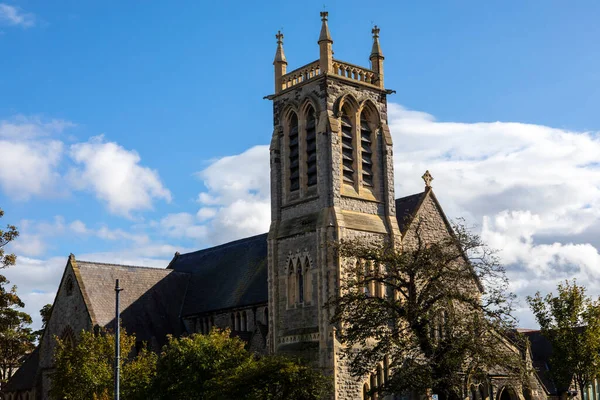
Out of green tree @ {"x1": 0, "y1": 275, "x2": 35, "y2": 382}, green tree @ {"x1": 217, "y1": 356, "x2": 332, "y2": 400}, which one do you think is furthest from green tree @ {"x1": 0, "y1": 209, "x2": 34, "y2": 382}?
green tree @ {"x1": 217, "y1": 356, "x2": 332, "y2": 400}

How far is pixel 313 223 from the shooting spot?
1690 inches

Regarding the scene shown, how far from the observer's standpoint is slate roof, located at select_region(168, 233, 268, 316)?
1953 inches

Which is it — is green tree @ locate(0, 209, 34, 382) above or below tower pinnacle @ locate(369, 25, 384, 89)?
below

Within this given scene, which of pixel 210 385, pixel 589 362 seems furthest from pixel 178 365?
pixel 589 362

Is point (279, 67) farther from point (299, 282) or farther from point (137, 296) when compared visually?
point (137, 296)

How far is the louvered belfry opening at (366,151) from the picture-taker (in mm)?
45312

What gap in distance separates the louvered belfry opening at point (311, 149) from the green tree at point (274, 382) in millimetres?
11622

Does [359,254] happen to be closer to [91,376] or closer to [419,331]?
[419,331]

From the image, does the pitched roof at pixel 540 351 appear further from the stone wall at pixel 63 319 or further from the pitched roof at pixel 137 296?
the stone wall at pixel 63 319

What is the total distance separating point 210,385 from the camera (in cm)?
3706

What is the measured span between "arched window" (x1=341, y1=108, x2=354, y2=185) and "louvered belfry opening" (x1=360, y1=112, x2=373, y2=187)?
0.76 metres

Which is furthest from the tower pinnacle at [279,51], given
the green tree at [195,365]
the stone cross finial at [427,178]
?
the green tree at [195,365]

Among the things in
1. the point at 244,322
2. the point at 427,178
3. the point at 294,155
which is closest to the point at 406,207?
the point at 427,178

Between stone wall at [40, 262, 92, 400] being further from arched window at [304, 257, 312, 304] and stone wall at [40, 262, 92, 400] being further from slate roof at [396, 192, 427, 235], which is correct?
slate roof at [396, 192, 427, 235]
